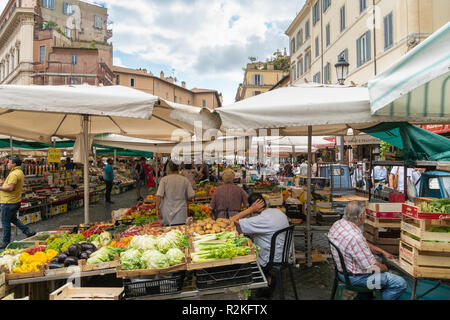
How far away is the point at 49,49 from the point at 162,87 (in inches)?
798

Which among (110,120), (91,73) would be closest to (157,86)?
(91,73)

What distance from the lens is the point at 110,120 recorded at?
6.38 m

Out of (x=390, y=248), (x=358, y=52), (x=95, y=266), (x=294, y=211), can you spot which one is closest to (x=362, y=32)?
(x=358, y=52)

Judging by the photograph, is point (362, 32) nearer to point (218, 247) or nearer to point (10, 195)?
point (218, 247)

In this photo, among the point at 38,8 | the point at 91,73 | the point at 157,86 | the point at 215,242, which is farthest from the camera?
the point at 157,86

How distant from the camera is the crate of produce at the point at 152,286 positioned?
2783 millimetres

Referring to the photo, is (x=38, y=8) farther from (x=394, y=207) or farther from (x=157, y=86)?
(x=394, y=207)

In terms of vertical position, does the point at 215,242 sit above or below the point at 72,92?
below

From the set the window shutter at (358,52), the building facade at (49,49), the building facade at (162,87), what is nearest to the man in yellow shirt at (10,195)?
the window shutter at (358,52)

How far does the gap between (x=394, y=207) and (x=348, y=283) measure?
4.45ft

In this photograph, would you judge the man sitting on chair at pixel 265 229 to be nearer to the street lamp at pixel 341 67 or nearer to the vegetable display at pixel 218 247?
the vegetable display at pixel 218 247

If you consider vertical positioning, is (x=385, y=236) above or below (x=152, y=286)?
above

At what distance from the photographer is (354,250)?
10.7 ft
